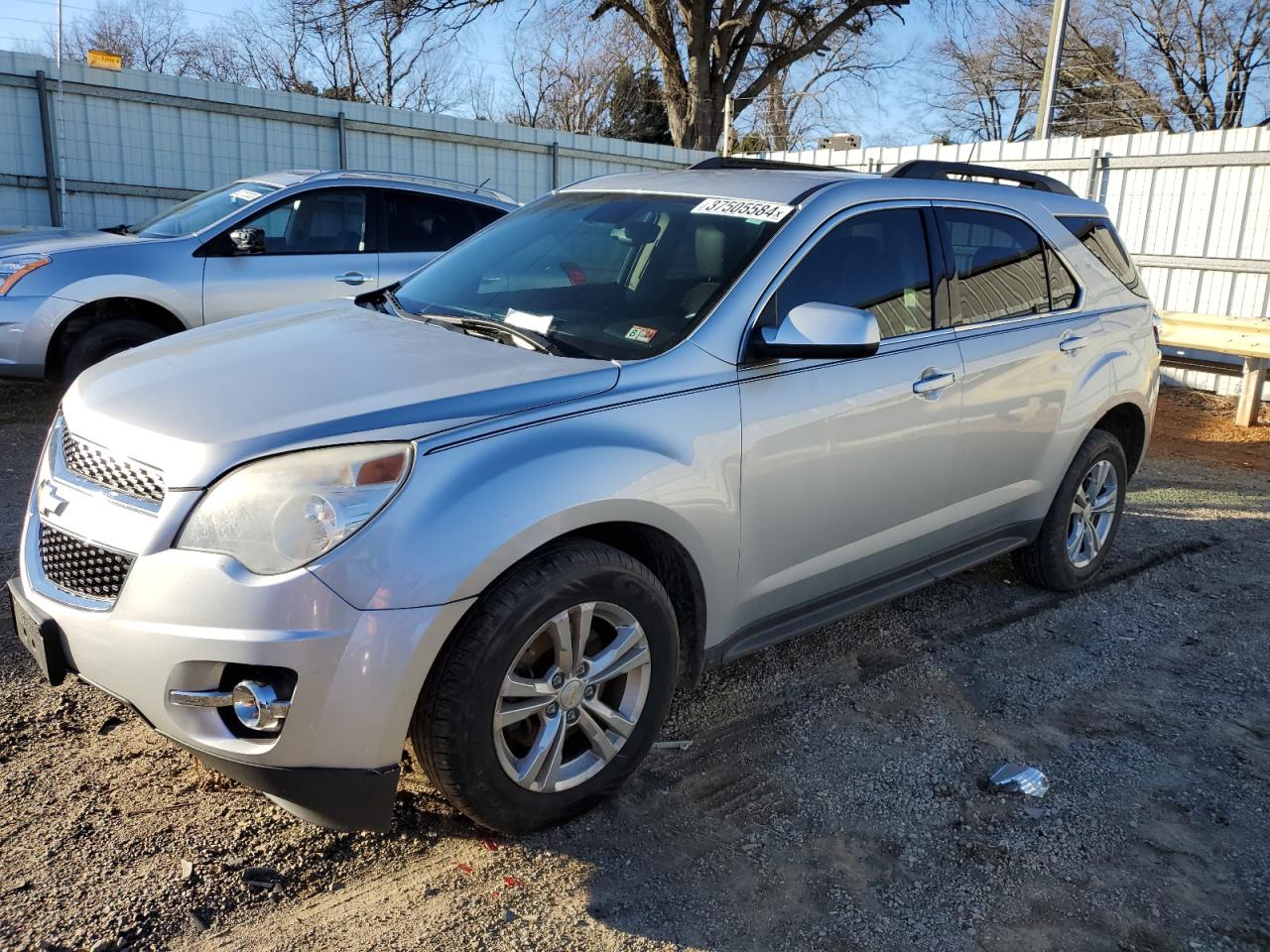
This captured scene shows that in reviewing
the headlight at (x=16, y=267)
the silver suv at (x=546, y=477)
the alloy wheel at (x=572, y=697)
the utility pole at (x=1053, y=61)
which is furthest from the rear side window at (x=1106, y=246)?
the utility pole at (x=1053, y=61)

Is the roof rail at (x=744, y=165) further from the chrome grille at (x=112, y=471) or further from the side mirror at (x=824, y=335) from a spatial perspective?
the chrome grille at (x=112, y=471)

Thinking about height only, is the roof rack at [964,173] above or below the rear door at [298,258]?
above

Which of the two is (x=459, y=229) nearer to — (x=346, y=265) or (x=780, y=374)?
(x=346, y=265)

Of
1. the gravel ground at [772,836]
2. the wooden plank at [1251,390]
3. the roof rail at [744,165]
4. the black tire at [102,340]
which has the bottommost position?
the gravel ground at [772,836]

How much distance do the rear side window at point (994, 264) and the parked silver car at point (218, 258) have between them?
4681 millimetres

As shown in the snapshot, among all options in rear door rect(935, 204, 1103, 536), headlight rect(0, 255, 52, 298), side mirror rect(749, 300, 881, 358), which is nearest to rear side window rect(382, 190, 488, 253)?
headlight rect(0, 255, 52, 298)

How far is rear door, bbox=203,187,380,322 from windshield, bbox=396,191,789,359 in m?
3.60

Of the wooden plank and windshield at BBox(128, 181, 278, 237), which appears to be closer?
windshield at BBox(128, 181, 278, 237)

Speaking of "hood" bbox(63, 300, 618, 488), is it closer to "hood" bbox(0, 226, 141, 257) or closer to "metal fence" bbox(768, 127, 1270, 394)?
"hood" bbox(0, 226, 141, 257)

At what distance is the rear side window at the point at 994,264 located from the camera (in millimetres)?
4215

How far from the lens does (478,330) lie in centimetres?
343

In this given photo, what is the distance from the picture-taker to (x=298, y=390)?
2.81m

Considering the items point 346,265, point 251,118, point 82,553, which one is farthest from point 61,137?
point 82,553

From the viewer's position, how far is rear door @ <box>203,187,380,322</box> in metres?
7.39
